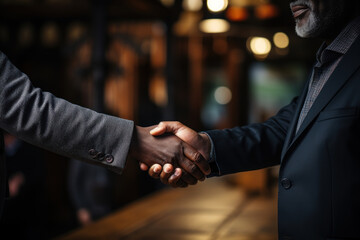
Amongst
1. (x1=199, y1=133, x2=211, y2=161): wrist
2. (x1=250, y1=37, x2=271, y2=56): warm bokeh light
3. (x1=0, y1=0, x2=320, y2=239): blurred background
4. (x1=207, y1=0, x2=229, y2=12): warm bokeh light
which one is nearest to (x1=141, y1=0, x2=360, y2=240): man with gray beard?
(x1=199, y1=133, x2=211, y2=161): wrist

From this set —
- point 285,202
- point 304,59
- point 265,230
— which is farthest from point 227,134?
point 304,59

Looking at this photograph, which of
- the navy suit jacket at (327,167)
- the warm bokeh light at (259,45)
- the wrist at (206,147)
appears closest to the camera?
the navy suit jacket at (327,167)

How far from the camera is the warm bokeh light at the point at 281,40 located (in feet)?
28.0

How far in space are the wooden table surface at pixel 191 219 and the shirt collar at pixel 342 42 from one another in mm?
1830

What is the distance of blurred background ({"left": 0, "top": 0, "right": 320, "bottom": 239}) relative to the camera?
406cm

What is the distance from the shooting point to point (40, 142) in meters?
1.92

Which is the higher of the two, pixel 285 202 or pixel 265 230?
pixel 285 202

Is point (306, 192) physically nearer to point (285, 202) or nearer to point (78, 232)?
point (285, 202)

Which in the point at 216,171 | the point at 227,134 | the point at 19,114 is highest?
the point at 19,114

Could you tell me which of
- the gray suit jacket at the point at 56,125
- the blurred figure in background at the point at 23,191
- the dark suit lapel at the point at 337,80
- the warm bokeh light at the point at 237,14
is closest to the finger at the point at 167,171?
the gray suit jacket at the point at 56,125

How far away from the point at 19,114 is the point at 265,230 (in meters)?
2.33

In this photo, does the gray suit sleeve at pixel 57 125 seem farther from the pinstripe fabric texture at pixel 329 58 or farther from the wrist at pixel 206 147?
the pinstripe fabric texture at pixel 329 58

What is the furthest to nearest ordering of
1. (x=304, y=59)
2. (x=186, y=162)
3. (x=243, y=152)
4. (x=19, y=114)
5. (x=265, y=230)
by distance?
(x=304, y=59) < (x=265, y=230) < (x=186, y=162) < (x=243, y=152) < (x=19, y=114)

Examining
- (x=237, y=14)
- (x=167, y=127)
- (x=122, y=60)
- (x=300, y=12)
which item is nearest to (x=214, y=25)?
(x=237, y=14)
